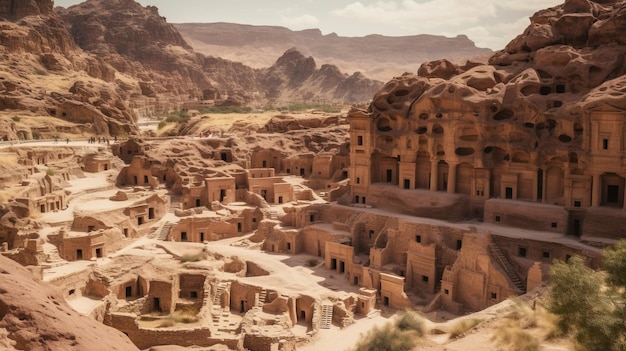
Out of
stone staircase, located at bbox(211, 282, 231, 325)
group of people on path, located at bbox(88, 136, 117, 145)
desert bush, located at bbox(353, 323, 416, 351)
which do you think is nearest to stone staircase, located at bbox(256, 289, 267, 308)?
stone staircase, located at bbox(211, 282, 231, 325)

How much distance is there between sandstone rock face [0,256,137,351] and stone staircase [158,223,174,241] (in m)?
29.9

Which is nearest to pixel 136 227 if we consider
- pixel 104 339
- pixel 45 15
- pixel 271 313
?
pixel 271 313

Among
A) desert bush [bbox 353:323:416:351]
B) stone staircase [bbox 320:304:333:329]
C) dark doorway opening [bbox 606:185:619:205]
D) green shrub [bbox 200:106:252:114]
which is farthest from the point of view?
green shrub [bbox 200:106:252:114]

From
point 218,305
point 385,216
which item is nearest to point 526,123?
point 385,216

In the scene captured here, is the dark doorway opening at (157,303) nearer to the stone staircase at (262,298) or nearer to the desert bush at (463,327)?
the stone staircase at (262,298)

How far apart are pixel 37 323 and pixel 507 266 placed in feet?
82.6

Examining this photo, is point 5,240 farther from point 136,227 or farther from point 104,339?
point 104,339

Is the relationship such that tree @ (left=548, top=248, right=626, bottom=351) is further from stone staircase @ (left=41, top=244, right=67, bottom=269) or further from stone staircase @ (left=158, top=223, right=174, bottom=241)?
stone staircase @ (left=158, top=223, right=174, bottom=241)

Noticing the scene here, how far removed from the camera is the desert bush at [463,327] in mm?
18000

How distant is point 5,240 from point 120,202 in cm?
981

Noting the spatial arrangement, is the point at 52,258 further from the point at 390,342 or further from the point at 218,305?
the point at 390,342

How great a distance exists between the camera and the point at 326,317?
1075 inches

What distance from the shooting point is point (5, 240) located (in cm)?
2928

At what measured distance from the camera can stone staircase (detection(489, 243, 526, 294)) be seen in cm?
2715
